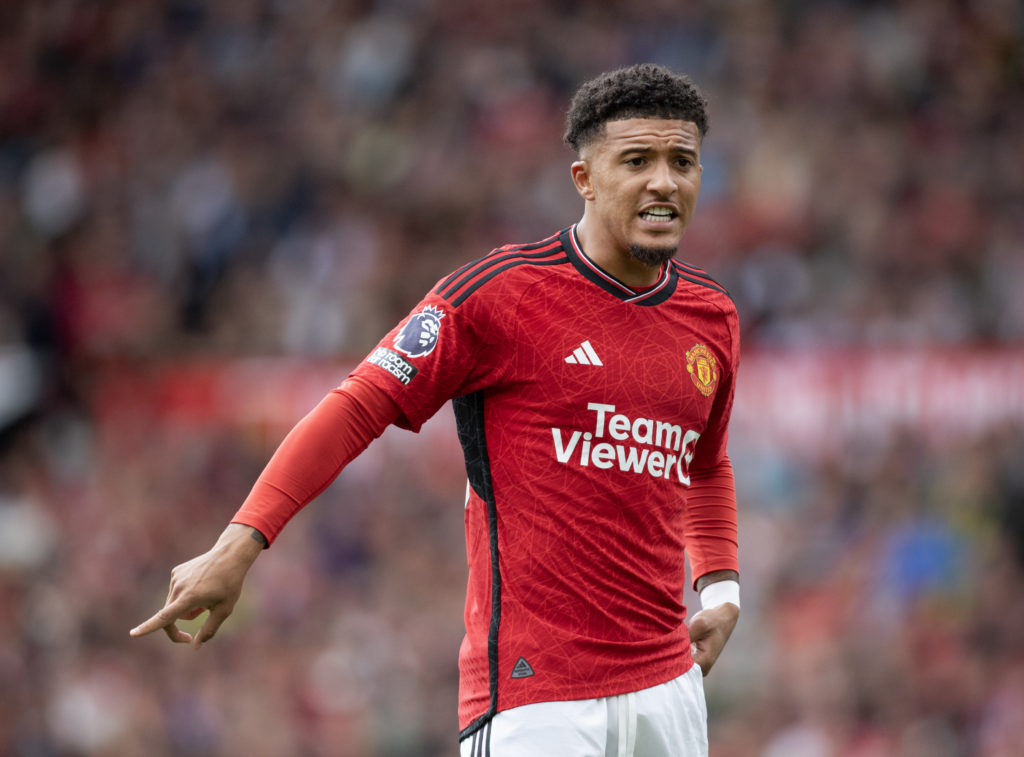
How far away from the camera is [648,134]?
363cm

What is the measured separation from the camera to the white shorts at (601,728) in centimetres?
344

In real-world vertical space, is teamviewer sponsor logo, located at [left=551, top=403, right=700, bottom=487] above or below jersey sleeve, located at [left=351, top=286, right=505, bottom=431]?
below

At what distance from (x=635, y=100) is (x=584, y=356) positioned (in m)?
0.64

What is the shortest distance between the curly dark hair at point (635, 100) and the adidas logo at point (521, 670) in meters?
1.29

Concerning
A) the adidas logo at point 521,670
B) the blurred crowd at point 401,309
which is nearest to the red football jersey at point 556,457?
the adidas logo at point 521,670

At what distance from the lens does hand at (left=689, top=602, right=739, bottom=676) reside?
3.98 meters

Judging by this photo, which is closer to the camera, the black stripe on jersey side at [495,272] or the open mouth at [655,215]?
the black stripe on jersey side at [495,272]

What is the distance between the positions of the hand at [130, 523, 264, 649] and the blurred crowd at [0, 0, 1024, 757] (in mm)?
5719

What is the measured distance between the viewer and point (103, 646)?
33.2 ft

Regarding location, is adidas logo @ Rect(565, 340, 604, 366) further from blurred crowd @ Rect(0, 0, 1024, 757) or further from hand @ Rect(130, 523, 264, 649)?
blurred crowd @ Rect(0, 0, 1024, 757)

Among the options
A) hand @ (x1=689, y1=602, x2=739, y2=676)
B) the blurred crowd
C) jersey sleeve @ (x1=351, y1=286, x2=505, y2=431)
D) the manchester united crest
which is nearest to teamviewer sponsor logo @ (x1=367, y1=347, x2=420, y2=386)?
jersey sleeve @ (x1=351, y1=286, x2=505, y2=431)

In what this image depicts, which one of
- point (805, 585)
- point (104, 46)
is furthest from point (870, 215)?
point (104, 46)

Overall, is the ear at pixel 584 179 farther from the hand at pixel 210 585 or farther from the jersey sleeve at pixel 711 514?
the hand at pixel 210 585

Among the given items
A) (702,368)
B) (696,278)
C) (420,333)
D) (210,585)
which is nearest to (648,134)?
(696,278)
